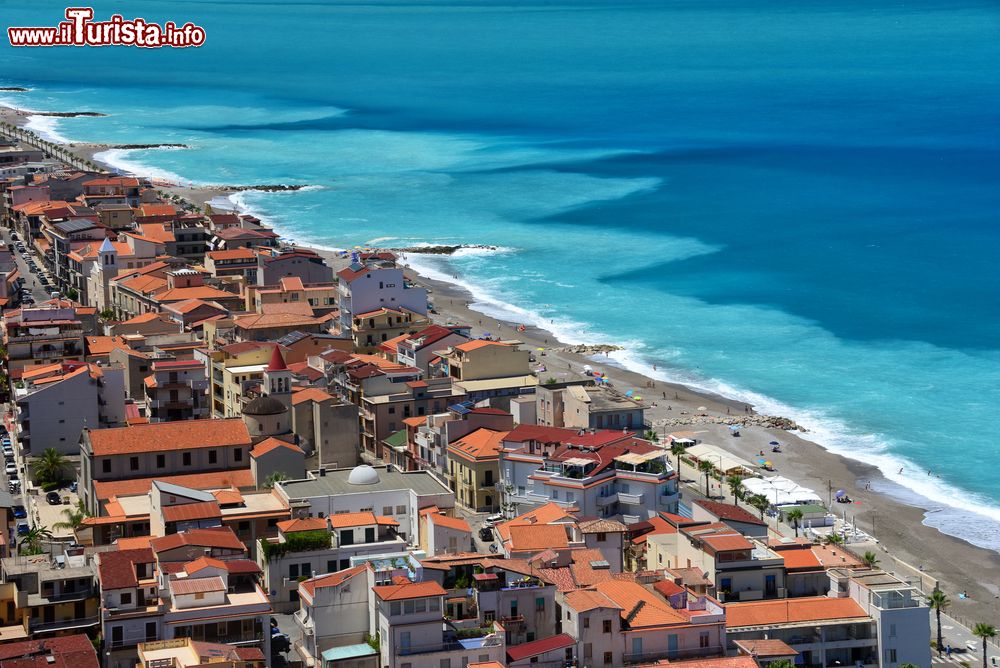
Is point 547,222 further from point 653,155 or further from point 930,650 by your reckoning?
point 930,650

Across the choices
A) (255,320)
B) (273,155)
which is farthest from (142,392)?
(273,155)

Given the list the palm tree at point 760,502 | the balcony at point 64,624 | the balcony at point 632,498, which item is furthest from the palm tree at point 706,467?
the balcony at point 64,624

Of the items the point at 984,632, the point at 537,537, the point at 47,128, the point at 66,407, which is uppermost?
the point at 47,128

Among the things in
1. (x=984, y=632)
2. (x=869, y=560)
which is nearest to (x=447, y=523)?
(x=869, y=560)

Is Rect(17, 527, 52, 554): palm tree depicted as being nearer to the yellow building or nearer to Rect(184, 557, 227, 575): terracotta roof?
Rect(184, 557, 227, 575): terracotta roof

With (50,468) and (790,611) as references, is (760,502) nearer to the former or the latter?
(790,611)

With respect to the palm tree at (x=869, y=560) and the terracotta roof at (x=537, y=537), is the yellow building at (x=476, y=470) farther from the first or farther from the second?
the palm tree at (x=869, y=560)

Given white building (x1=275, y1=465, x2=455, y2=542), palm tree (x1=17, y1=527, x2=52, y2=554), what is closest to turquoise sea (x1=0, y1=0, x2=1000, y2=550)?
white building (x1=275, y1=465, x2=455, y2=542)
